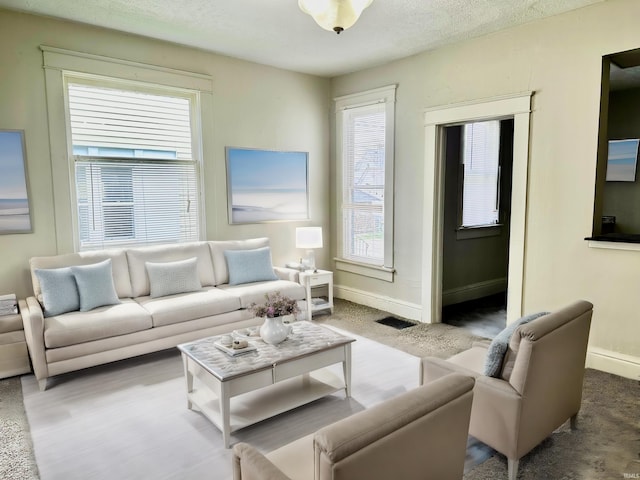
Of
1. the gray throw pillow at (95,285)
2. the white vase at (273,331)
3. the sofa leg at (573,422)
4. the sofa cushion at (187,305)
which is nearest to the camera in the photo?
the sofa leg at (573,422)

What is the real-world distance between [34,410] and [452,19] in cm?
435

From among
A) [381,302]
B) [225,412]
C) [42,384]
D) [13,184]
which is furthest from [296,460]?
[381,302]

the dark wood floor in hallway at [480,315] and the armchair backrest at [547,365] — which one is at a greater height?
the armchair backrest at [547,365]

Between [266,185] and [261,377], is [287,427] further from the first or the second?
[266,185]

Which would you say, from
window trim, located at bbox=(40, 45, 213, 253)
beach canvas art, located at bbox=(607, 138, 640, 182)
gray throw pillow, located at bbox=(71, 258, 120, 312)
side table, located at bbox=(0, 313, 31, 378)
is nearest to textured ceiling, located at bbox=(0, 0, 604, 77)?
window trim, located at bbox=(40, 45, 213, 253)

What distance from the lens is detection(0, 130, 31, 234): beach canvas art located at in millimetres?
3664

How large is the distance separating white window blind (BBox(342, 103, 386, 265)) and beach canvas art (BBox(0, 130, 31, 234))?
11.4 ft

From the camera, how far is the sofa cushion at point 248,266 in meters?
4.57

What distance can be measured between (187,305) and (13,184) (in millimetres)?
1777

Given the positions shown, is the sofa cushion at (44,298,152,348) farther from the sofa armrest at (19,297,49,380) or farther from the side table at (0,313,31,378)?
the side table at (0,313,31,378)

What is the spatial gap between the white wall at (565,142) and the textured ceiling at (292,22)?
19 cm

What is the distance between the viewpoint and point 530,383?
81.5 inches

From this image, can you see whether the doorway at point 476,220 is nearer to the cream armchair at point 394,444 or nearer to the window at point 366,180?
the window at point 366,180

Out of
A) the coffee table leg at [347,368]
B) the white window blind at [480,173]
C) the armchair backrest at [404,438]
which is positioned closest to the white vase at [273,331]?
the coffee table leg at [347,368]
